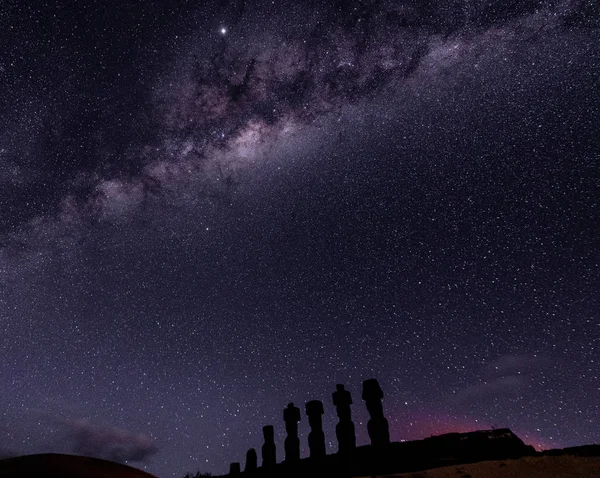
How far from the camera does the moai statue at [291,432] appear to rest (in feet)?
43.9

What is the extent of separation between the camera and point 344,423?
11.9m

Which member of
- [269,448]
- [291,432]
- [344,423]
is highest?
[291,432]

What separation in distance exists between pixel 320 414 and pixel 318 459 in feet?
5.12

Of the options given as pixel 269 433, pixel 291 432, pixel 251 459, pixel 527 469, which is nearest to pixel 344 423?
pixel 291 432

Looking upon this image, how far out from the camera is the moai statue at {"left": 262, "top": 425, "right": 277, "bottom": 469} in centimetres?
1436

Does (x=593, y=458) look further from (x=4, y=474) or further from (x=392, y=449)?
(x=4, y=474)

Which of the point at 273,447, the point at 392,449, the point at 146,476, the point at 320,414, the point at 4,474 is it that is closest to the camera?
the point at 4,474

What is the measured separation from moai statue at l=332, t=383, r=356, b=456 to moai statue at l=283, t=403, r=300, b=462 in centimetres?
216

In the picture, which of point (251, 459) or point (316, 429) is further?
point (251, 459)

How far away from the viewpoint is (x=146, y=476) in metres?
8.83

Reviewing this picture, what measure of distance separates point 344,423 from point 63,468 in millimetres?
6909

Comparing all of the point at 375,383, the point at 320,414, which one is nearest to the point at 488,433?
the point at 375,383

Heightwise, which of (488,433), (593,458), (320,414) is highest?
(320,414)

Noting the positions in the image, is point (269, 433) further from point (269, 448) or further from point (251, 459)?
point (251, 459)
